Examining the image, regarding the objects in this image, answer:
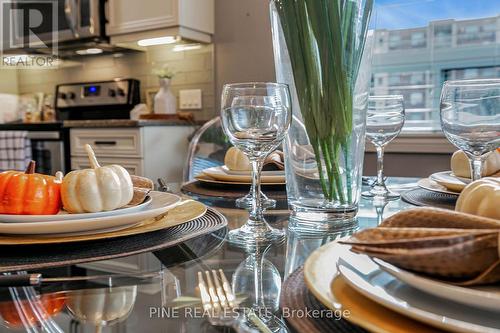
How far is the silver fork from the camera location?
1.07ft

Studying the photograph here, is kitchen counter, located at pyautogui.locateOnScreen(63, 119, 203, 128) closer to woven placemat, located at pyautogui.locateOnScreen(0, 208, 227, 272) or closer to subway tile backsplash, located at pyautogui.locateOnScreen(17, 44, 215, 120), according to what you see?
subway tile backsplash, located at pyautogui.locateOnScreen(17, 44, 215, 120)

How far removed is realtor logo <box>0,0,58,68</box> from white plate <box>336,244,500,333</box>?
3184mm

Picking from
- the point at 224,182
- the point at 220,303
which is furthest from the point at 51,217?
A: the point at 224,182

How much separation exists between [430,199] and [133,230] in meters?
0.53

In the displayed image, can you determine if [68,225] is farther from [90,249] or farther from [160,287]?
[160,287]

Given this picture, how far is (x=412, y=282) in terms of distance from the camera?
0.29 m

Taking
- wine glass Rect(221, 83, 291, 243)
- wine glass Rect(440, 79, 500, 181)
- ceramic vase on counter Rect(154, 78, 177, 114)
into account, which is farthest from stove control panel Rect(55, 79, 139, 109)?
wine glass Rect(440, 79, 500, 181)

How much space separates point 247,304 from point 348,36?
0.41 metres

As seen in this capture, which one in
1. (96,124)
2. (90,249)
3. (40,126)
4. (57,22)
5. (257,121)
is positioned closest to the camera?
(90,249)

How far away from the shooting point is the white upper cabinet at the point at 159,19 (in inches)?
103

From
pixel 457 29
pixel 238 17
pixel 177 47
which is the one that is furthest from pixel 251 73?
pixel 457 29

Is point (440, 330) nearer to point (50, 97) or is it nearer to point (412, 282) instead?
point (412, 282)

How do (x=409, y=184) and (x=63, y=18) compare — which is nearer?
(x=409, y=184)

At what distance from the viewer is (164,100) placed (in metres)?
2.84
